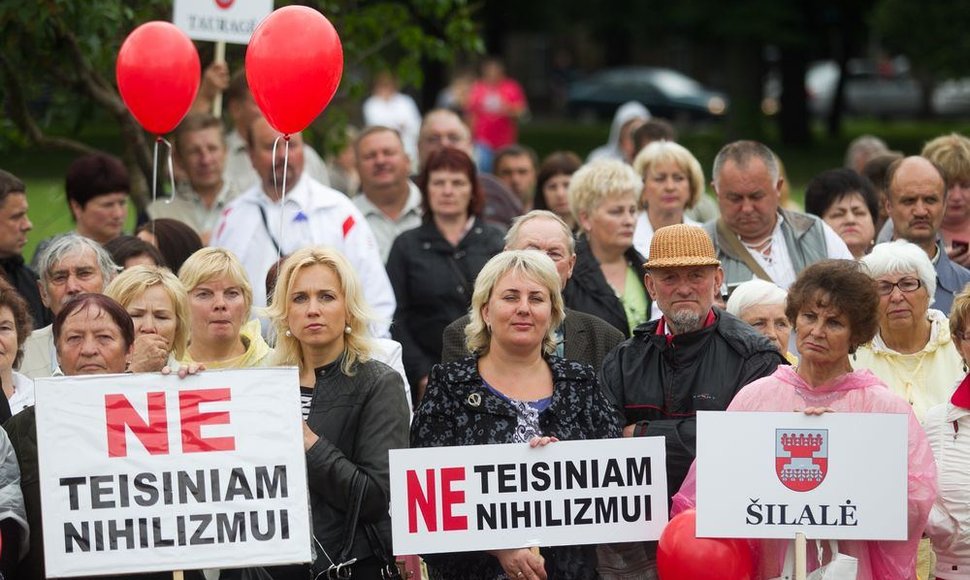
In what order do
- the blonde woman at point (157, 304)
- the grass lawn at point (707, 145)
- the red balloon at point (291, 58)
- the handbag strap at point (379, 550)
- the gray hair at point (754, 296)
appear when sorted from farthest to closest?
the grass lawn at point (707, 145) < the red balloon at point (291, 58) < the gray hair at point (754, 296) < the blonde woman at point (157, 304) < the handbag strap at point (379, 550)

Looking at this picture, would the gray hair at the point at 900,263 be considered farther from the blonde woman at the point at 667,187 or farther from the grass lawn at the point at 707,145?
the grass lawn at the point at 707,145

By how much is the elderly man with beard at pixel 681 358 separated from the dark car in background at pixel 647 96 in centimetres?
3833

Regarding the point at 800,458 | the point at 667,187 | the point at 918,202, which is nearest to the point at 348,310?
the point at 800,458

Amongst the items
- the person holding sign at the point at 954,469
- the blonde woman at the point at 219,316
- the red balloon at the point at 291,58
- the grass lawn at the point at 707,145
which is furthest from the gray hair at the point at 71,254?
the grass lawn at the point at 707,145

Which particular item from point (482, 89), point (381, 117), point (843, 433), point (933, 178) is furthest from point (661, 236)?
point (482, 89)

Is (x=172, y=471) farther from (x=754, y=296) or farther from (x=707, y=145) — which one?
(x=707, y=145)

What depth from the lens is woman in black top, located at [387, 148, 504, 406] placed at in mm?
9656

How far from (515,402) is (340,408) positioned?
709mm

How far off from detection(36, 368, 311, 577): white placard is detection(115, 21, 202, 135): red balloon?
10.9 ft

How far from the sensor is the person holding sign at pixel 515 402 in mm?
6461

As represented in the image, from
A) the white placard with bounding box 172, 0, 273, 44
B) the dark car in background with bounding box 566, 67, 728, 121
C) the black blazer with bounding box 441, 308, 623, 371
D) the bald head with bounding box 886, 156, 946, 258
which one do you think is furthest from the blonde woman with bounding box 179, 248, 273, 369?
the dark car in background with bounding box 566, 67, 728, 121

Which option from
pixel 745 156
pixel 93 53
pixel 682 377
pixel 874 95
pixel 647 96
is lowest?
pixel 682 377

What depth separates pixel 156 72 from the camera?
907 cm

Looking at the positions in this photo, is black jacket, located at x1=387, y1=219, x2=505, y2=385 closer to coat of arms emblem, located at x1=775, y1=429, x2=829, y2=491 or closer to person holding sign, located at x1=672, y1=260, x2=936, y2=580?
person holding sign, located at x1=672, y1=260, x2=936, y2=580
